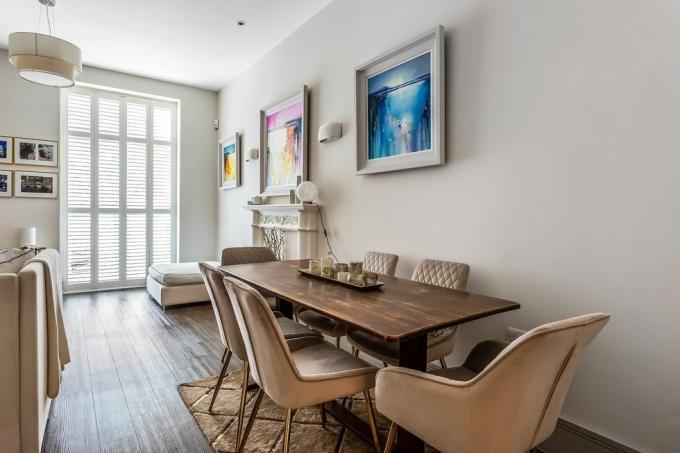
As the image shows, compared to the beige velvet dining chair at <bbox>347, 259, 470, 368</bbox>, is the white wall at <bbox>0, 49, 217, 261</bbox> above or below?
above

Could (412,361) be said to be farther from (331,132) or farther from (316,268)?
(331,132)

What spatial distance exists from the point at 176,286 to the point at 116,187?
2.12m

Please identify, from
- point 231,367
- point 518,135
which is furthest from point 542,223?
point 231,367

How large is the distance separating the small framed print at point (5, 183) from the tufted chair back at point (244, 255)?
369 cm

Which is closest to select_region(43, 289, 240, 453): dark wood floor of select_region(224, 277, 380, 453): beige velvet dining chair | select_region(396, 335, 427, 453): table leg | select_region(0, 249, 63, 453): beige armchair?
select_region(0, 249, 63, 453): beige armchair

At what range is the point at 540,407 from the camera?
116cm

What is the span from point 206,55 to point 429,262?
4061 mm

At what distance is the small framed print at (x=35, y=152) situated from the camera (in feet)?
15.7

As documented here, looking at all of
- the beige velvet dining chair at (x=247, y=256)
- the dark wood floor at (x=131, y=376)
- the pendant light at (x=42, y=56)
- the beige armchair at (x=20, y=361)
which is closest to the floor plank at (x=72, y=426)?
the dark wood floor at (x=131, y=376)

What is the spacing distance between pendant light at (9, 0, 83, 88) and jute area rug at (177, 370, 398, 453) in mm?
2519

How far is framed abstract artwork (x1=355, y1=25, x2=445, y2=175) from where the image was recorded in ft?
7.84

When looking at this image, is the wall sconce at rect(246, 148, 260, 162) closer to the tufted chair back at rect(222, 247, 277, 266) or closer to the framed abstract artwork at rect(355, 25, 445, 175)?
the tufted chair back at rect(222, 247, 277, 266)

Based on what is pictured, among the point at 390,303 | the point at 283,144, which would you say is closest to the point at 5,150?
the point at 283,144

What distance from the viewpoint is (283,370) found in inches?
55.7
